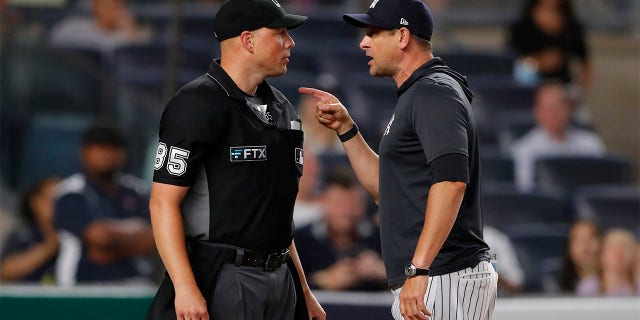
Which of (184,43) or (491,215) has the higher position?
(184,43)

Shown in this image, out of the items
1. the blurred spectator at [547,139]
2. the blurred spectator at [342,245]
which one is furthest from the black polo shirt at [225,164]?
the blurred spectator at [547,139]

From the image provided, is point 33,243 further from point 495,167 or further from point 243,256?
point 243,256

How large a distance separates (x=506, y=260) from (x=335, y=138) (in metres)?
1.57

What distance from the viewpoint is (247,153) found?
138 inches

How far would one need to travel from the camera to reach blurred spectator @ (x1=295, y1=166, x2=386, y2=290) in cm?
640

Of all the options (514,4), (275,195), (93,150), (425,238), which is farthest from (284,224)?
(514,4)

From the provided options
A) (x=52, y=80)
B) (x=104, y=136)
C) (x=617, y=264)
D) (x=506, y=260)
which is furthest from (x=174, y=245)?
(x=52, y=80)

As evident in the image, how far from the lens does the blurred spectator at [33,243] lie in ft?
23.0

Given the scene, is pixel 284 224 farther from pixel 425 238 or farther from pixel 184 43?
pixel 184 43

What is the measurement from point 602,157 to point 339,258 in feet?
10.7

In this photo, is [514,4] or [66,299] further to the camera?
[514,4]

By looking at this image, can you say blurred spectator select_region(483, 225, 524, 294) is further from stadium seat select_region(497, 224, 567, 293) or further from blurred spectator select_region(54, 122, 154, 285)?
blurred spectator select_region(54, 122, 154, 285)

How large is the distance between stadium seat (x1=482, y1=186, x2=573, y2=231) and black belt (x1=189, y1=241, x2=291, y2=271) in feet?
15.1

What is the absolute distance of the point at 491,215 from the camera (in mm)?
8000
